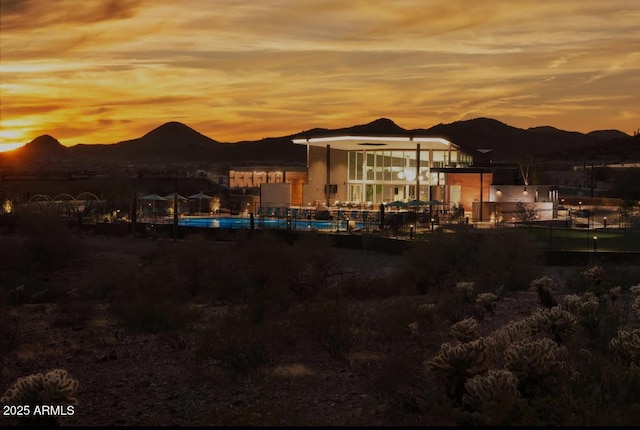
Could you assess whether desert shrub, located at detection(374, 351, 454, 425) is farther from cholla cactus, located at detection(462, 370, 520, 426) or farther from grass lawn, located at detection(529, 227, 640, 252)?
grass lawn, located at detection(529, 227, 640, 252)

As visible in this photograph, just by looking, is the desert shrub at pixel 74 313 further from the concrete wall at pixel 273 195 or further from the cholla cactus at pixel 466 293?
the concrete wall at pixel 273 195

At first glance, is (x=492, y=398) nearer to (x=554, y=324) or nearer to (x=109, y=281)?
(x=554, y=324)

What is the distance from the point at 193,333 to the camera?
1636 cm

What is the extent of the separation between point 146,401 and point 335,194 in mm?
39987

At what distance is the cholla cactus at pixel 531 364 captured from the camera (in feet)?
28.7

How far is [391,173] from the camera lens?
164ft

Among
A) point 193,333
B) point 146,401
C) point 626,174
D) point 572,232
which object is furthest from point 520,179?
point 146,401

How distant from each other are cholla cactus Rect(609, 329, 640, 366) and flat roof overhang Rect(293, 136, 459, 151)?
34.4 meters

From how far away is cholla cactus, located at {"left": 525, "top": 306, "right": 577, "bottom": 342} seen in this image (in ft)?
37.8

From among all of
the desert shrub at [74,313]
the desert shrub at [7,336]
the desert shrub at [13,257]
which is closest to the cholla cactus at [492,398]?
the desert shrub at [7,336]

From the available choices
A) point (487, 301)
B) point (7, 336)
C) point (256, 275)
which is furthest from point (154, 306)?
point (487, 301)

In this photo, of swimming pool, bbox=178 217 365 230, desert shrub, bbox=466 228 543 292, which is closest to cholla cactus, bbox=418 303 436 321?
desert shrub, bbox=466 228 543 292

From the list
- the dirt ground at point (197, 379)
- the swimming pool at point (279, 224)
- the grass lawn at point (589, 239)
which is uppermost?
the swimming pool at point (279, 224)

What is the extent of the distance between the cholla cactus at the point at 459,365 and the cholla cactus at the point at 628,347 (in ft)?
8.12
